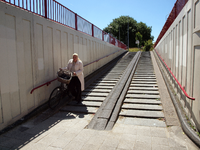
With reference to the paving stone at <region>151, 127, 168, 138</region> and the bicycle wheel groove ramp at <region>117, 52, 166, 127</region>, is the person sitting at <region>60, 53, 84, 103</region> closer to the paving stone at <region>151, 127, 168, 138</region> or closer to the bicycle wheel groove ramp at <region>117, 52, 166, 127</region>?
the bicycle wheel groove ramp at <region>117, 52, 166, 127</region>

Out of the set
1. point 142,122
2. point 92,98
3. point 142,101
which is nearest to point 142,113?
point 142,122

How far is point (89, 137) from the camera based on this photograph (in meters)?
3.75

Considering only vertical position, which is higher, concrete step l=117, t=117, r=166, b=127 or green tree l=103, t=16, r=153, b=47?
green tree l=103, t=16, r=153, b=47

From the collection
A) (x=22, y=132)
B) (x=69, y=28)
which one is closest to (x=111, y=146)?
(x=22, y=132)

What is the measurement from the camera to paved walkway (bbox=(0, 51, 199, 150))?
331 cm

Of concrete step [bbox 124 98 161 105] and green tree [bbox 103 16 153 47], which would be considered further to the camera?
green tree [bbox 103 16 153 47]

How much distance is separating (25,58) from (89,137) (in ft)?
9.14

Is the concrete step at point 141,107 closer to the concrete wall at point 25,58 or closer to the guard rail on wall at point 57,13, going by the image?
the concrete wall at point 25,58

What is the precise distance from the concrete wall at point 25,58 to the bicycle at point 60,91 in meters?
0.30

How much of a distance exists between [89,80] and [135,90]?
9.09ft

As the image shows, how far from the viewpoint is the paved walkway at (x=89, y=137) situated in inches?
130

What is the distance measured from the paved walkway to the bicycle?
981 mm

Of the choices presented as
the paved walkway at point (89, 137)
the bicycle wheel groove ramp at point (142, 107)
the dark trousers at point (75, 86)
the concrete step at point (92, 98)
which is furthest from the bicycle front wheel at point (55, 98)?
the bicycle wheel groove ramp at point (142, 107)

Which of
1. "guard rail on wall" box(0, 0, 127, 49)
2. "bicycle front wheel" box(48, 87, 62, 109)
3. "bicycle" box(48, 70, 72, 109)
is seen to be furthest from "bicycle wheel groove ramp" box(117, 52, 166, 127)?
"guard rail on wall" box(0, 0, 127, 49)
